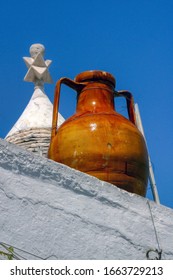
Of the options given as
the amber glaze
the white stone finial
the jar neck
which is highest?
the white stone finial

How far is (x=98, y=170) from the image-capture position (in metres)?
4.11


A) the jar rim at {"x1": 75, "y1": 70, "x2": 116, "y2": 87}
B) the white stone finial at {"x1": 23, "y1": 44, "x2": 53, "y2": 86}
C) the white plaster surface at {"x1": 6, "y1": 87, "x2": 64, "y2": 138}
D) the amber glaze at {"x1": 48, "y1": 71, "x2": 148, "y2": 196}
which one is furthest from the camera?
the white stone finial at {"x1": 23, "y1": 44, "x2": 53, "y2": 86}

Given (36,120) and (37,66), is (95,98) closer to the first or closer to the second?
(36,120)

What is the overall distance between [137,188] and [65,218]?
682 millimetres

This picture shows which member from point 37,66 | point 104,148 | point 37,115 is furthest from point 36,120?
point 104,148

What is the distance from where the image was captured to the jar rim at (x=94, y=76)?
4789 millimetres

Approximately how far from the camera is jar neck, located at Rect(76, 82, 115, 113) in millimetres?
4587

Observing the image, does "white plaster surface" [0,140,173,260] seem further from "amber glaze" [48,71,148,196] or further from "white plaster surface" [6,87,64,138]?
"white plaster surface" [6,87,64,138]

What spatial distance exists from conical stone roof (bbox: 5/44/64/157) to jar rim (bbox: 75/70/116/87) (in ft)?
8.56

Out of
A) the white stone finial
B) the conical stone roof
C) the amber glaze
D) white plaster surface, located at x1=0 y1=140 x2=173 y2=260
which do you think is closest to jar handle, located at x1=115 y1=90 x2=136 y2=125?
the amber glaze

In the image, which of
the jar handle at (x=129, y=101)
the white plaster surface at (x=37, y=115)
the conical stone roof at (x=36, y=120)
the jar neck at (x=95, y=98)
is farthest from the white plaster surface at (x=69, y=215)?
the white plaster surface at (x=37, y=115)

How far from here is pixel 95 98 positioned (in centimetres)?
467
